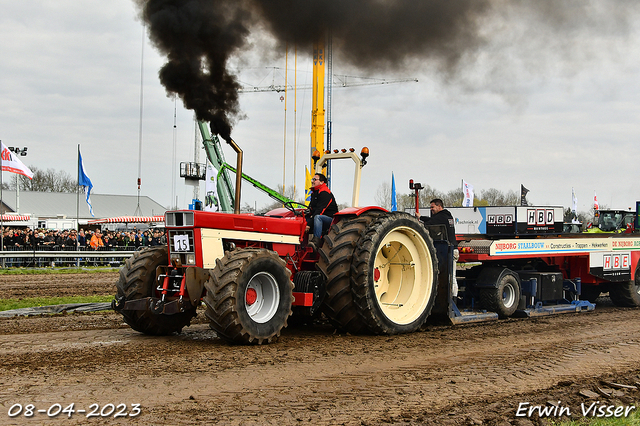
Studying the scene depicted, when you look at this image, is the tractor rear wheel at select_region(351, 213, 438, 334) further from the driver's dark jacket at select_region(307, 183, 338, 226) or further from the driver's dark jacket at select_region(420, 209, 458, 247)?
the driver's dark jacket at select_region(420, 209, 458, 247)

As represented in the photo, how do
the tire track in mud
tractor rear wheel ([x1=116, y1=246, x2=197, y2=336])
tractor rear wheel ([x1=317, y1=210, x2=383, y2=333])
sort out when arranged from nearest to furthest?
the tire track in mud, tractor rear wheel ([x1=116, y1=246, x2=197, y2=336]), tractor rear wheel ([x1=317, y1=210, x2=383, y2=333])

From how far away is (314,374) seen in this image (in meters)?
5.87

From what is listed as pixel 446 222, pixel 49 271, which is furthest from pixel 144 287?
pixel 49 271

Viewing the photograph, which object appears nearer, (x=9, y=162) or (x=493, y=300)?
(x=493, y=300)

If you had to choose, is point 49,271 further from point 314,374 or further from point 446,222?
point 314,374

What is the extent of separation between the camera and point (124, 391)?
5062 millimetres

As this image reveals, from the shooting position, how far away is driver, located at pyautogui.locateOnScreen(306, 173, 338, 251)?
8.57 metres

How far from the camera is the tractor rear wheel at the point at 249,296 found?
683 cm

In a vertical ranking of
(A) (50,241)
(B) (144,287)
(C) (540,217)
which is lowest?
(A) (50,241)

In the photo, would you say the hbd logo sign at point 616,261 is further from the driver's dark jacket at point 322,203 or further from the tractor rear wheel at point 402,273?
the driver's dark jacket at point 322,203

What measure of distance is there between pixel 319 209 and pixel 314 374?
3165 mm

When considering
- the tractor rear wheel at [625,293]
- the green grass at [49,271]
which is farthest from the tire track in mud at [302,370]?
the green grass at [49,271]

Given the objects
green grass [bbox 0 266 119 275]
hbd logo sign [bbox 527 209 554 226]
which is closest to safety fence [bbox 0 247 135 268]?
green grass [bbox 0 266 119 275]

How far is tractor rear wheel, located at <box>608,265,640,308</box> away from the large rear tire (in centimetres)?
333
